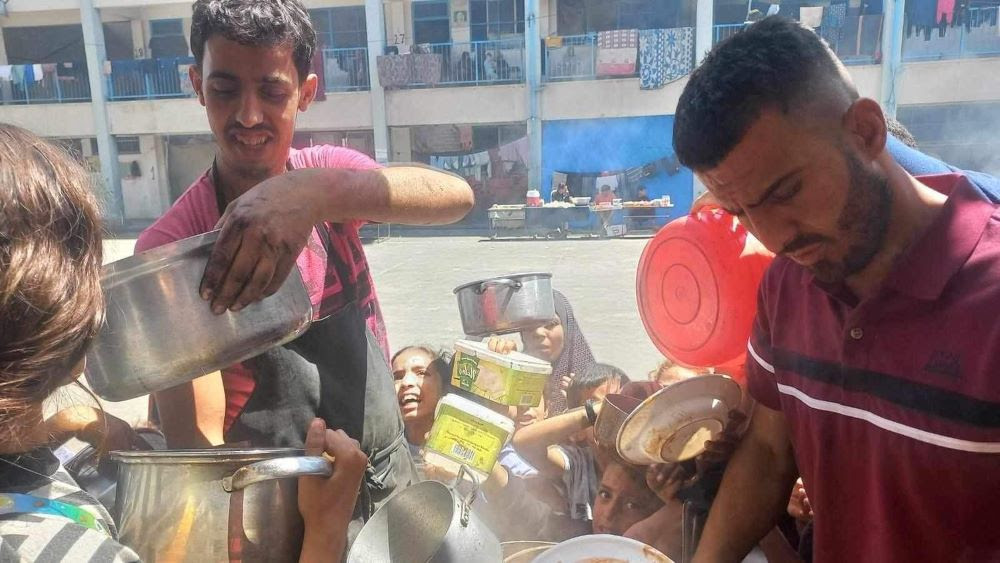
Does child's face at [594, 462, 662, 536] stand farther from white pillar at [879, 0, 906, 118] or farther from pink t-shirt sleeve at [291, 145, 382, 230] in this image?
white pillar at [879, 0, 906, 118]

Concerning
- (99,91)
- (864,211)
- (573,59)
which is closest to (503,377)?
(864,211)

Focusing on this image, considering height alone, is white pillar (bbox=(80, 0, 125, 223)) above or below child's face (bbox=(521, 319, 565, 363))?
above

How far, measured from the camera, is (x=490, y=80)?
17.9 metres

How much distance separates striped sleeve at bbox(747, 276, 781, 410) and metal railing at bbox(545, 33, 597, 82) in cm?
1652

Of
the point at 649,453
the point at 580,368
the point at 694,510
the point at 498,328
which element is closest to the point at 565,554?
the point at 649,453

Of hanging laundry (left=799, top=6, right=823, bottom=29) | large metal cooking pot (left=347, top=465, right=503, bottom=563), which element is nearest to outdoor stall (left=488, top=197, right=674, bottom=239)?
hanging laundry (left=799, top=6, right=823, bottom=29)

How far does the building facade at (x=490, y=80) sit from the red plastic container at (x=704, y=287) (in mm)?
15060

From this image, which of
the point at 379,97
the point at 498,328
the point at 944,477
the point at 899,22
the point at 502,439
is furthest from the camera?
the point at 379,97

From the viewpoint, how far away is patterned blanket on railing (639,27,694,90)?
1616 centimetres

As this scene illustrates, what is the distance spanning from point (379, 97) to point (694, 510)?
17.3 metres

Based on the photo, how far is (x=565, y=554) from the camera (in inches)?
60.9

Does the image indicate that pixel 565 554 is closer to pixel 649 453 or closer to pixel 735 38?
pixel 649 453

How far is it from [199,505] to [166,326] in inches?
13.5

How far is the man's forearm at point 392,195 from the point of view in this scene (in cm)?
137
